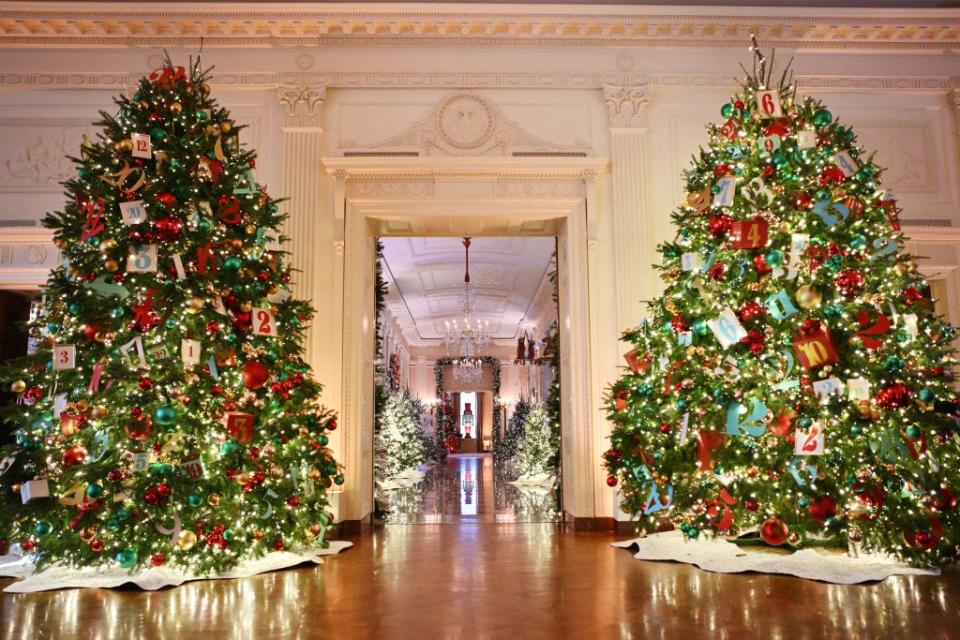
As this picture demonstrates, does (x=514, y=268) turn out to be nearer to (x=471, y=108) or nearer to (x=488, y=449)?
(x=471, y=108)

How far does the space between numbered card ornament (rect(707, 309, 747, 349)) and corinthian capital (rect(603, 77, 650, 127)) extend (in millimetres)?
2962

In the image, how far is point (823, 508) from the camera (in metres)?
4.20

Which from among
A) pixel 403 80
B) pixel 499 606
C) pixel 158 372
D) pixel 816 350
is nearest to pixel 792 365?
pixel 816 350

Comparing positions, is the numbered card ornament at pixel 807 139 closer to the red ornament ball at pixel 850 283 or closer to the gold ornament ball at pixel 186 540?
the red ornament ball at pixel 850 283

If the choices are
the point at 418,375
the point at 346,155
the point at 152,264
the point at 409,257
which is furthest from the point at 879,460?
the point at 418,375

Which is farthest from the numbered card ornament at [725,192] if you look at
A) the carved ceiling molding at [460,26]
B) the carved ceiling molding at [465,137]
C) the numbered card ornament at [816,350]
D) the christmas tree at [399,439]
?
the christmas tree at [399,439]

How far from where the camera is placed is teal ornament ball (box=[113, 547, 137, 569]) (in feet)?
12.7

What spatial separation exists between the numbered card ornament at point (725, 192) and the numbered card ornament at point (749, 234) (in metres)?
0.25

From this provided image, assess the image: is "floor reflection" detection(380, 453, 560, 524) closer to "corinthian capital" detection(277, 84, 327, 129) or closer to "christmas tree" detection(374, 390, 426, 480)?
"christmas tree" detection(374, 390, 426, 480)

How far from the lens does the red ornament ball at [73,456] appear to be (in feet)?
12.8

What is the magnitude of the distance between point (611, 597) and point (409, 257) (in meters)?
10.7

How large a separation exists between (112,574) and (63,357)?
4.39 feet

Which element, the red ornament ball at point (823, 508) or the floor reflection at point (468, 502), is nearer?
the red ornament ball at point (823, 508)

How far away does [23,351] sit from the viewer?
7.50m
